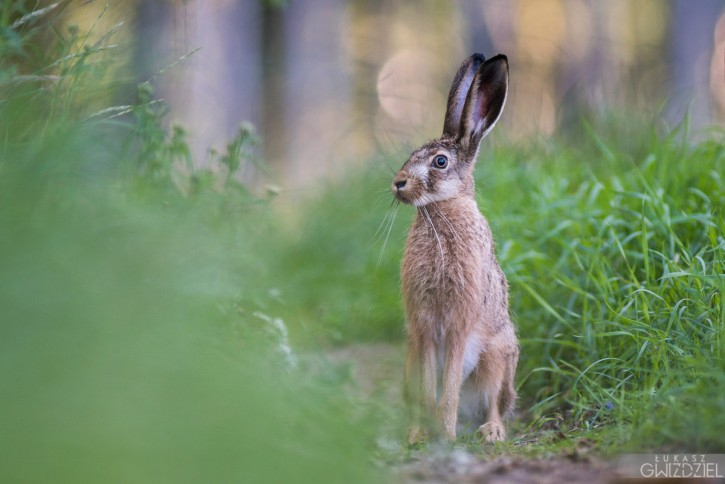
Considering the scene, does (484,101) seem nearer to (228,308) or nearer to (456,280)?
(456,280)

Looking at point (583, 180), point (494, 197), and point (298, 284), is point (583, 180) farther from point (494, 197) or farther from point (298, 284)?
point (298, 284)

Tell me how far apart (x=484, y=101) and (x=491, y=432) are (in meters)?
1.49

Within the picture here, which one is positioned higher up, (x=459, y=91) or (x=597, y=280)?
(x=459, y=91)

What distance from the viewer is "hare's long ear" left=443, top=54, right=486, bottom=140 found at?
12.5ft

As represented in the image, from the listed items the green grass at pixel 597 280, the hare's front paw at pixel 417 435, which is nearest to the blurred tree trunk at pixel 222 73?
the green grass at pixel 597 280

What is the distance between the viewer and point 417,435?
3.56 metres

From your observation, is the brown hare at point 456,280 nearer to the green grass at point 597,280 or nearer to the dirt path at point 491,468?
the green grass at point 597,280

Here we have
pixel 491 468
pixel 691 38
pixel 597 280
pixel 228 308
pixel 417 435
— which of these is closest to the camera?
pixel 491 468

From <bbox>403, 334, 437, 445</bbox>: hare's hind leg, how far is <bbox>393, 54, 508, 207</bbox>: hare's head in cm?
64

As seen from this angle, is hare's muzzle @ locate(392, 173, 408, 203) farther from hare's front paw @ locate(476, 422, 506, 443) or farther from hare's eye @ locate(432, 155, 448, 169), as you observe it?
hare's front paw @ locate(476, 422, 506, 443)

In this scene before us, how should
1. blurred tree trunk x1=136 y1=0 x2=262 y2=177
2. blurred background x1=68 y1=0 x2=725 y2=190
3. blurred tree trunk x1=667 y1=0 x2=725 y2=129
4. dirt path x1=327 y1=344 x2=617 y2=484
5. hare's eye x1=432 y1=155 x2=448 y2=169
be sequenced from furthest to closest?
blurred tree trunk x1=667 y1=0 x2=725 y2=129
blurred tree trunk x1=136 y1=0 x2=262 y2=177
blurred background x1=68 y1=0 x2=725 y2=190
hare's eye x1=432 y1=155 x2=448 y2=169
dirt path x1=327 y1=344 x2=617 y2=484

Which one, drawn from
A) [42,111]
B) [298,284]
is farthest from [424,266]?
[298,284]

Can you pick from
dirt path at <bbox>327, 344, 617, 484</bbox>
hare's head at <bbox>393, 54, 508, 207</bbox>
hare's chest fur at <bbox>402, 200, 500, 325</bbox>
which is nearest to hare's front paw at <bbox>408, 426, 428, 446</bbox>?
dirt path at <bbox>327, 344, 617, 484</bbox>

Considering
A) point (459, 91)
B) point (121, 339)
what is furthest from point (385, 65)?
point (121, 339)
